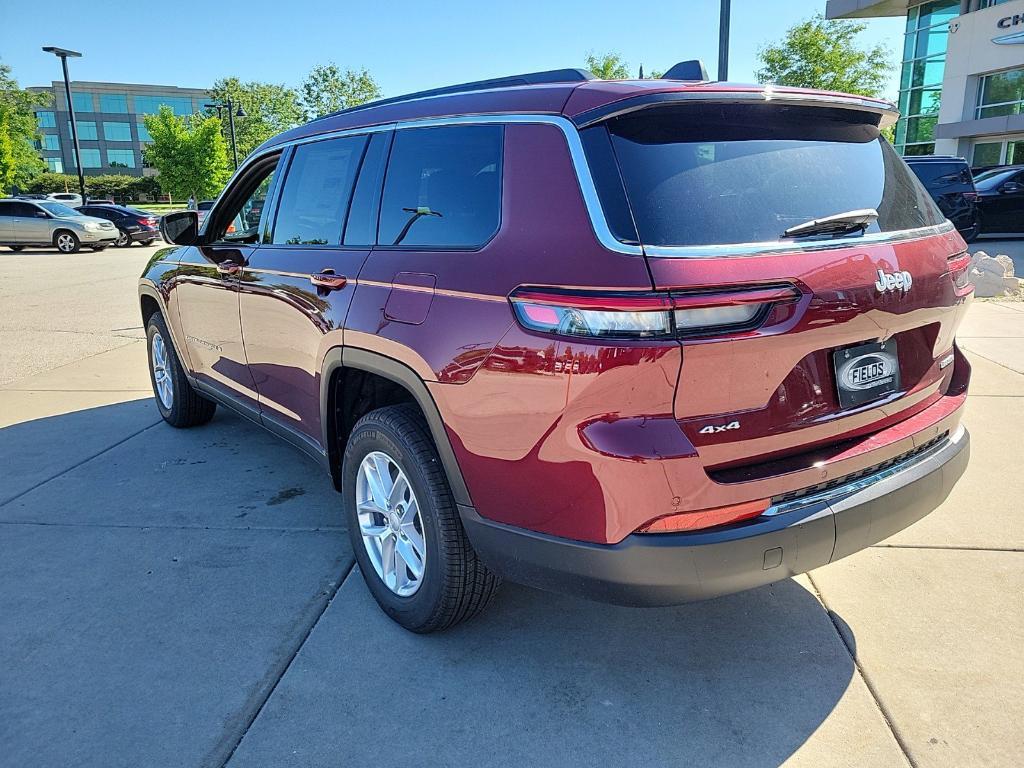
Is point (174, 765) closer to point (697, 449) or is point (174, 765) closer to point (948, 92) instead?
point (697, 449)

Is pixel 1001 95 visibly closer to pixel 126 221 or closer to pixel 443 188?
pixel 126 221

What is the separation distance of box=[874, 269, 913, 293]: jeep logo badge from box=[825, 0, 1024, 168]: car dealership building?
1165 inches

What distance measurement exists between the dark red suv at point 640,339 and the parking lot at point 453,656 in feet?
1.12

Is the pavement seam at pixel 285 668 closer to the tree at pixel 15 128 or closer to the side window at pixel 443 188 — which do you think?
the side window at pixel 443 188

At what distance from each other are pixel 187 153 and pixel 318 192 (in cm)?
4948

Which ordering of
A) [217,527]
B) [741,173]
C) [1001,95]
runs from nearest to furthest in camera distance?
[741,173]
[217,527]
[1001,95]

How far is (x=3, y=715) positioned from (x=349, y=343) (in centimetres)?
166

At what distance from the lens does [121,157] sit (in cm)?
9712

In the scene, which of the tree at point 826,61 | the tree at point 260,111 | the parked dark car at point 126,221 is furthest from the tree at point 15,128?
the tree at point 826,61

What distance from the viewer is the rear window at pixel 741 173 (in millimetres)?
2158

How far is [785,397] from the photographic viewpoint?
2.19m

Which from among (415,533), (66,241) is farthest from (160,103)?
(415,533)

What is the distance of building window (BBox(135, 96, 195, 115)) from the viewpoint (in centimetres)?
9706

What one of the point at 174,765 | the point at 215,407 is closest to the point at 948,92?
the point at 215,407
